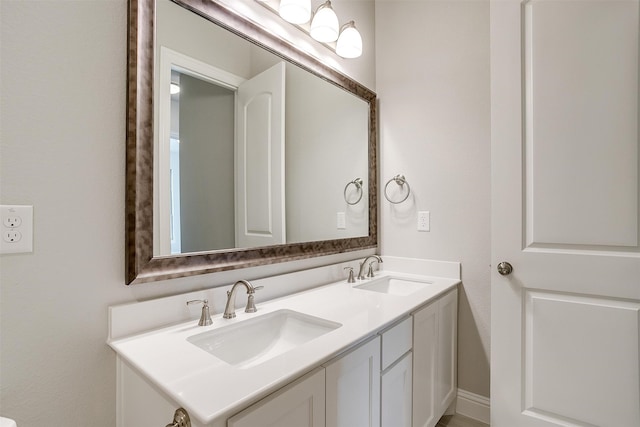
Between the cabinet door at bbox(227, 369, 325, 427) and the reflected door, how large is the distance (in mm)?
664

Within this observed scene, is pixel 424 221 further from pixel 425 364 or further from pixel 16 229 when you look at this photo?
pixel 16 229

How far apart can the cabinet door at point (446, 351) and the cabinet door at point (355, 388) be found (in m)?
0.65

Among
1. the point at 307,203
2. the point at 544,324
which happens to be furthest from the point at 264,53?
the point at 544,324

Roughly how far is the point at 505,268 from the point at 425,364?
0.58 m

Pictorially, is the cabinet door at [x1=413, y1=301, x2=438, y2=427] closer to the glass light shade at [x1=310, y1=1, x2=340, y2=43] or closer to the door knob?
the door knob

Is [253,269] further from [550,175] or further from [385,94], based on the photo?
[385,94]

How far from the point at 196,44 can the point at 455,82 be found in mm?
1457

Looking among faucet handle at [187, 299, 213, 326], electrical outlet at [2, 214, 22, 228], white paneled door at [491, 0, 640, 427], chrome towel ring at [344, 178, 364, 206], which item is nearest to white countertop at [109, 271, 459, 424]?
faucet handle at [187, 299, 213, 326]

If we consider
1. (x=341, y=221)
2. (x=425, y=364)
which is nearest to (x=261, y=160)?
(x=341, y=221)

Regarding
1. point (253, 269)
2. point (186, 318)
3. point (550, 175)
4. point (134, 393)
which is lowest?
point (134, 393)

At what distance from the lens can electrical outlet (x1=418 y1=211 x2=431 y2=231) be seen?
1.94m

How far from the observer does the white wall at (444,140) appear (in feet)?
5.81

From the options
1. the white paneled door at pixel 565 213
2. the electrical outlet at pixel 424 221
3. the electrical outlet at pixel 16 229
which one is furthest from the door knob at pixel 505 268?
the electrical outlet at pixel 16 229

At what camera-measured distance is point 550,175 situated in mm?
1343
